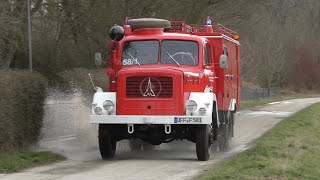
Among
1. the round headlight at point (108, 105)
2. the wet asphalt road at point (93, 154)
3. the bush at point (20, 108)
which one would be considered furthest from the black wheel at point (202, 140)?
the bush at point (20, 108)

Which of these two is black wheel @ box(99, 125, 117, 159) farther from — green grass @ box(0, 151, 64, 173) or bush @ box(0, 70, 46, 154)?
bush @ box(0, 70, 46, 154)

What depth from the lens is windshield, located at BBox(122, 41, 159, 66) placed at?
13172 mm

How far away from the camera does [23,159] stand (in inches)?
473

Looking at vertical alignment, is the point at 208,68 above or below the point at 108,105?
above

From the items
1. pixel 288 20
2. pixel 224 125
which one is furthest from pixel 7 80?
pixel 288 20

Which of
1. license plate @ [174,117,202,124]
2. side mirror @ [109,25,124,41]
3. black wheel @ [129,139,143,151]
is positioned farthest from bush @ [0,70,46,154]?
license plate @ [174,117,202,124]

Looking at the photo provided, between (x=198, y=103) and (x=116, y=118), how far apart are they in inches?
67.2

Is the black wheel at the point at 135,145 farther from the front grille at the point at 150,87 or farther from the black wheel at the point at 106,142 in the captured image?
the front grille at the point at 150,87

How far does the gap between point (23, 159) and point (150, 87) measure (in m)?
2.97

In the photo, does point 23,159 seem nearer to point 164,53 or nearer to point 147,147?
point 164,53

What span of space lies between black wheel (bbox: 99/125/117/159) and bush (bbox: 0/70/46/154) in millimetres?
1780

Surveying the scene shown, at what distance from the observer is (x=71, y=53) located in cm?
2330

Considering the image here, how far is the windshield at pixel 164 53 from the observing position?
13.1m

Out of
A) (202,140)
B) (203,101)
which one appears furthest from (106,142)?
(203,101)
